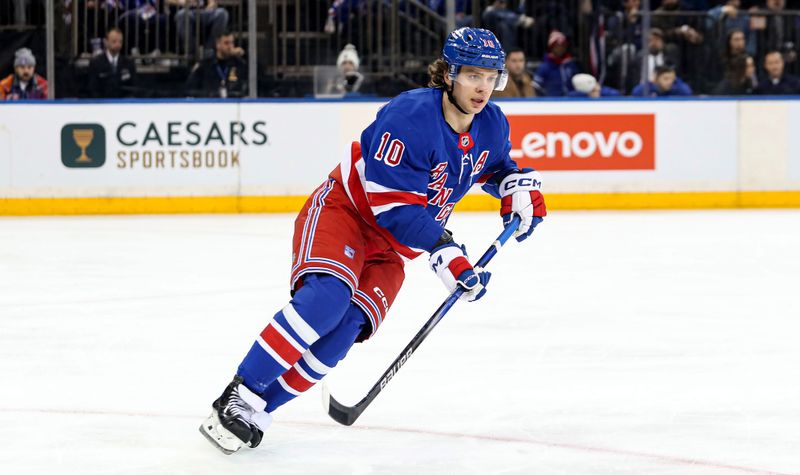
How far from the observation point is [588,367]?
158 inches

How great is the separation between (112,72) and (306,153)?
59.4 inches

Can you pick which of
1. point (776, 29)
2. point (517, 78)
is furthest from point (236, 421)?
point (776, 29)

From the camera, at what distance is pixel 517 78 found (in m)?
9.86

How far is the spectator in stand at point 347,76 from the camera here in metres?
9.80

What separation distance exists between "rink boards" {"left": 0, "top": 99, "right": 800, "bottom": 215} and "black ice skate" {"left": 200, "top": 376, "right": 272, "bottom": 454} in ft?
21.3

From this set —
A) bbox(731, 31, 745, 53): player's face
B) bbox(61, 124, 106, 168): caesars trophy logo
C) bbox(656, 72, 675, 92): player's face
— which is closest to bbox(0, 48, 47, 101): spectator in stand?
bbox(61, 124, 106, 168): caesars trophy logo

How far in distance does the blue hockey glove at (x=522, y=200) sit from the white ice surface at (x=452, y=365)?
1.58 feet

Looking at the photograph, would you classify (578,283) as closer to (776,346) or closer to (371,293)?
(776,346)

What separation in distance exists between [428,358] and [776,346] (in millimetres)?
1139

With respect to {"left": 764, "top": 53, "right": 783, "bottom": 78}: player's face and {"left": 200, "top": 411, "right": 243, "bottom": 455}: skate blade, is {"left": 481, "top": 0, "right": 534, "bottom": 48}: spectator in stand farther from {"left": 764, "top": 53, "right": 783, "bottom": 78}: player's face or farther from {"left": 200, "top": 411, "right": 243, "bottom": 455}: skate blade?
{"left": 200, "top": 411, "right": 243, "bottom": 455}: skate blade

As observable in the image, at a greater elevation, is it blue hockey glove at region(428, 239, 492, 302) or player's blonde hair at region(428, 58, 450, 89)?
player's blonde hair at region(428, 58, 450, 89)

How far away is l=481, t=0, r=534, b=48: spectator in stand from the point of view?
10.3 metres

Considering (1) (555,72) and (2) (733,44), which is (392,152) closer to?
(1) (555,72)

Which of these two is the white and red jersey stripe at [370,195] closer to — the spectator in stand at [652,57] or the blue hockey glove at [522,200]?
the blue hockey glove at [522,200]
